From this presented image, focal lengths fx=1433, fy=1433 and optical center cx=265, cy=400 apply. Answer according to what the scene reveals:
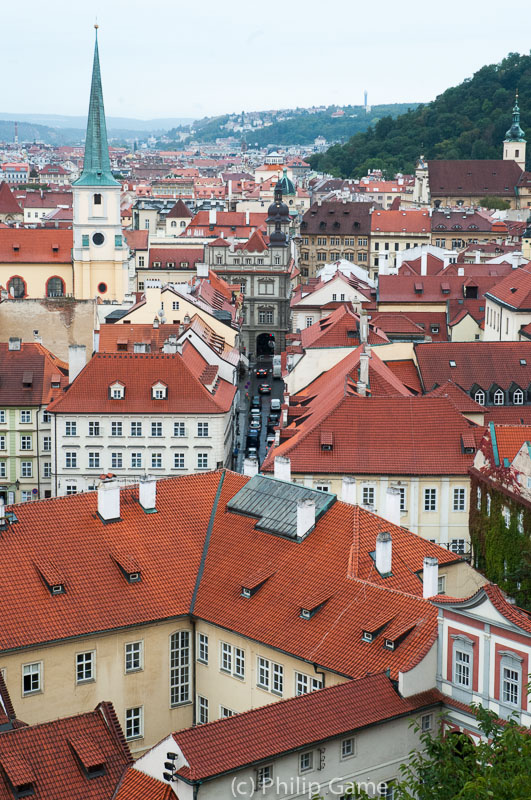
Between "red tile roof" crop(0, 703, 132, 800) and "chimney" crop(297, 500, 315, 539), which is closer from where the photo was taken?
"red tile roof" crop(0, 703, 132, 800)

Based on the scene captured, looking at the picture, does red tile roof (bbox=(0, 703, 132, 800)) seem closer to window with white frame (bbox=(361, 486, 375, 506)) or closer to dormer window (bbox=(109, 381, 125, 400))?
window with white frame (bbox=(361, 486, 375, 506))

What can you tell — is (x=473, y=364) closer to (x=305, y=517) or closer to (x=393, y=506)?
(x=393, y=506)

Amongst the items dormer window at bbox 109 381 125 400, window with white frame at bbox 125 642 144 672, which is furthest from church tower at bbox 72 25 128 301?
window with white frame at bbox 125 642 144 672

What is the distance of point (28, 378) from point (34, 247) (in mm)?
56203

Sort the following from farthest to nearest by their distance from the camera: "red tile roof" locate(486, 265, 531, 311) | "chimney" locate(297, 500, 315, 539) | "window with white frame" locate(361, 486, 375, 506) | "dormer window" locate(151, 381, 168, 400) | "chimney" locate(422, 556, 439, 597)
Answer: "red tile roof" locate(486, 265, 531, 311) → "dormer window" locate(151, 381, 168, 400) → "window with white frame" locate(361, 486, 375, 506) → "chimney" locate(297, 500, 315, 539) → "chimney" locate(422, 556, 439, 597)

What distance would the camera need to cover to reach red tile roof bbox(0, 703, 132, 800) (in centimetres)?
3259

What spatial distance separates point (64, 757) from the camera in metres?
33.4

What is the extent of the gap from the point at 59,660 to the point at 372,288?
244 feet

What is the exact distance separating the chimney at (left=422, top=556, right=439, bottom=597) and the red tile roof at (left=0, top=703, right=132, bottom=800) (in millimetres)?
10476

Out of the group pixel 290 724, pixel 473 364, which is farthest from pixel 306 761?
pixel 473 364

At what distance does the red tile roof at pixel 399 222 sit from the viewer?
159m

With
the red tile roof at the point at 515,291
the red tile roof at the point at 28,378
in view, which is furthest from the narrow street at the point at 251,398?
the red tile roof at the point at 515,291

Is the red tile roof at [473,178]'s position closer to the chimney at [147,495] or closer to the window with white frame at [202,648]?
the chimney at [147,495]

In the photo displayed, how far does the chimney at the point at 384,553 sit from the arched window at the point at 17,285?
87229mm
